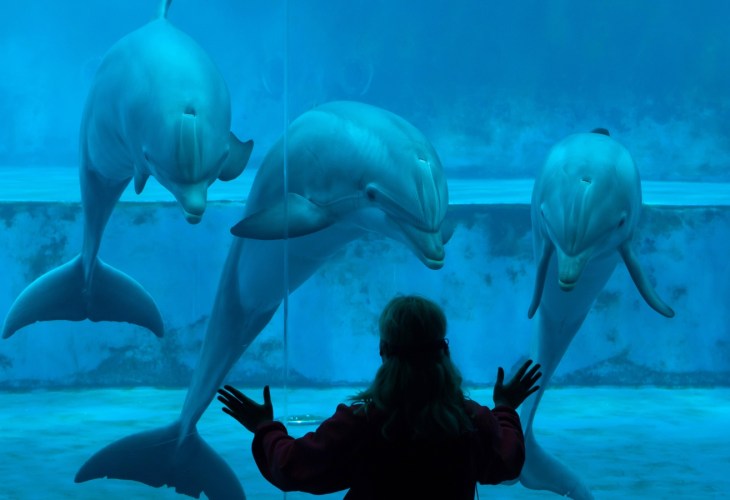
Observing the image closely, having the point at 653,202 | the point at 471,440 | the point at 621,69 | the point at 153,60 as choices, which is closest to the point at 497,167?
the point at 621,69

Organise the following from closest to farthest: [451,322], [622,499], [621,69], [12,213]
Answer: [622,499], [12,213], [451,322], [621,69]

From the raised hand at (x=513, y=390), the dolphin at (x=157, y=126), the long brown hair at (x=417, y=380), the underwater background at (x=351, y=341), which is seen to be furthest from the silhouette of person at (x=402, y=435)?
the underwater background at (x=351, y=341)

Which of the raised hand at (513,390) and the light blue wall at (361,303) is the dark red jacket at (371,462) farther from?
the light blue wall at (361,303)

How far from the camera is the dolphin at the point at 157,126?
4277 millimetres

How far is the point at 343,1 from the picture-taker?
2138 centimetres

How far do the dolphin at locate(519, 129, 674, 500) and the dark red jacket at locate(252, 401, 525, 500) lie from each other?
7.33 ft

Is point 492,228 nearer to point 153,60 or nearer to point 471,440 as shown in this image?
point 153,60

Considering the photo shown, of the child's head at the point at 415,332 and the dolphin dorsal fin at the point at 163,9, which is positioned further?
the dolphin dorsal fin at the point at 163,9

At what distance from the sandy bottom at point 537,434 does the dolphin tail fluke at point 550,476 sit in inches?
5.9

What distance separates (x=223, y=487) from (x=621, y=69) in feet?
61.2

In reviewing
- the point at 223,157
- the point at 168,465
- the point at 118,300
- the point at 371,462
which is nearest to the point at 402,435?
the point at 371,462

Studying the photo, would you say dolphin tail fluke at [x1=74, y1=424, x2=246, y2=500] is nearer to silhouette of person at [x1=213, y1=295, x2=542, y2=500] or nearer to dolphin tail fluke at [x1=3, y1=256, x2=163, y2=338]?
dolphin tail fluke at [x1=3, y1=256, x2=163, y2=338]

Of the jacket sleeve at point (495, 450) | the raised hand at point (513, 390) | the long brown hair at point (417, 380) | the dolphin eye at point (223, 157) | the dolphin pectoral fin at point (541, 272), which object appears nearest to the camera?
the long brown hair at point (417, 380)

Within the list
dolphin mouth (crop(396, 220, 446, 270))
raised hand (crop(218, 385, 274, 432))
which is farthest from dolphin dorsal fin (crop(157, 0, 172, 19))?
raised hand (crop(218, 385, 274, 432))
